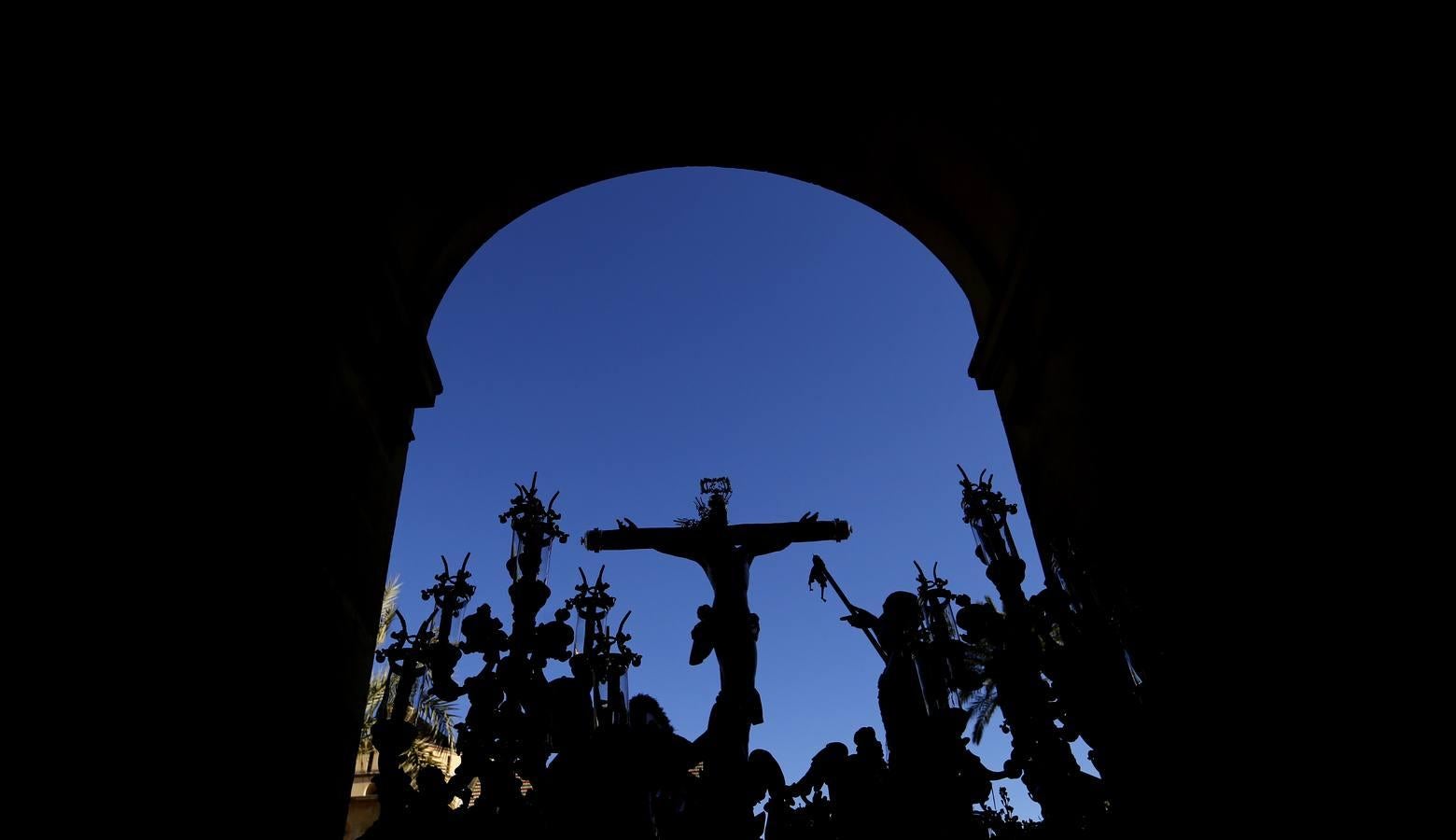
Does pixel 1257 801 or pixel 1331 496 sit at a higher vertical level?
pixel 1331 496

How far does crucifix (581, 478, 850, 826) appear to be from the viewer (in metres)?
3.79

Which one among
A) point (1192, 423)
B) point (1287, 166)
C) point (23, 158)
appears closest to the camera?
point (23, 158)

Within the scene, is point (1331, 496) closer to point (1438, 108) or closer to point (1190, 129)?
point (1438, 108)

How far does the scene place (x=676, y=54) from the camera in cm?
590

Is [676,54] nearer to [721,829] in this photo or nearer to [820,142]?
[820,142]

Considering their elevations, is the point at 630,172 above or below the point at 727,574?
above

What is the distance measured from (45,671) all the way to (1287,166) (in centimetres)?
472

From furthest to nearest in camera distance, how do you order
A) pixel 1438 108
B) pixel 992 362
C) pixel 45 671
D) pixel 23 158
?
pixel 992 362 → pixel 1438 108 → pixel 23 158 → pixel 45 671

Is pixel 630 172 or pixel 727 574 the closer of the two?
pixel 727 574

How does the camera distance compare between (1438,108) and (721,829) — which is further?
(721,829)

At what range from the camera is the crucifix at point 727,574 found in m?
3.79

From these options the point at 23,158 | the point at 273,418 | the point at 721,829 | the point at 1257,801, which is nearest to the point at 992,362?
the point at 1257,801

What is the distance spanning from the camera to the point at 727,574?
4992mm

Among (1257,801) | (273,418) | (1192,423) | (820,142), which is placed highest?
(820,142)
